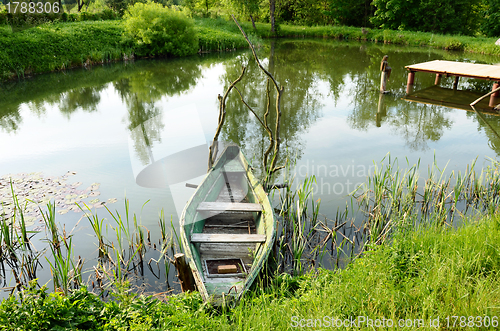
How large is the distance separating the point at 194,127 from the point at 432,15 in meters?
29.1

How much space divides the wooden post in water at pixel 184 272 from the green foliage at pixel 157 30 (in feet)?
59.0

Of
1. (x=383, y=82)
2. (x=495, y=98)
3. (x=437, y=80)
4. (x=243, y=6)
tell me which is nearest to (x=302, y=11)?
(x=243, y=6)

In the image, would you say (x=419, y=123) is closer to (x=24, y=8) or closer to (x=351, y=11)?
(x=24, y=8)

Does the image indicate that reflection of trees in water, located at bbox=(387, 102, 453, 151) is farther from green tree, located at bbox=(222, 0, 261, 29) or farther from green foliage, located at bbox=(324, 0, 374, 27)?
green foliage, located at bbox=(324, 0, 374, 27)

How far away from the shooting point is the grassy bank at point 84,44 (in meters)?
14.4

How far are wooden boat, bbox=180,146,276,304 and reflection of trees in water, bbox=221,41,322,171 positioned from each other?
2103mm

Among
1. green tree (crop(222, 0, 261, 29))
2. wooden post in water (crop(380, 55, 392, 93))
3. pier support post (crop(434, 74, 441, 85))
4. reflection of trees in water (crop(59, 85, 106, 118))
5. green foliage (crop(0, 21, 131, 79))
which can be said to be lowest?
reflection of trees in water (crop(59, 85, 106, 118))

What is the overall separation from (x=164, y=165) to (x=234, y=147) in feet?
6.47

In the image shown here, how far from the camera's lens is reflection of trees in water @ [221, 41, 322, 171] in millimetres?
8336

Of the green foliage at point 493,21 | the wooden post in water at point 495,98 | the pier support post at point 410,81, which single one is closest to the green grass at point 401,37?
the green foliage at point 493,21

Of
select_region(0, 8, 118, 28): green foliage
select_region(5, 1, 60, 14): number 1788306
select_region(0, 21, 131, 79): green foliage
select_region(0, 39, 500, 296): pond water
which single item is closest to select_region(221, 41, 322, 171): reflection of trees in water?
select_region(0, 39, 500, 296): pond water

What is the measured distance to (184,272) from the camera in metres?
3.26

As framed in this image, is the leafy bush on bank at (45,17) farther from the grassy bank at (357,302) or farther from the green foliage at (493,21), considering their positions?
the green foliage at (493,21)

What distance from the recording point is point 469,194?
5.38 metres
